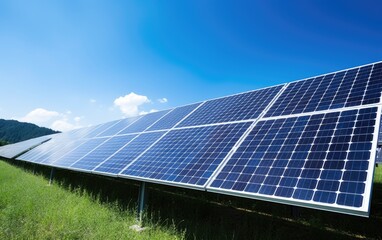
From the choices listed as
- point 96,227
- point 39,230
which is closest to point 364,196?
point 96,227

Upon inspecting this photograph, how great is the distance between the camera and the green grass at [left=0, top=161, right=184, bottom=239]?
23.1 feet

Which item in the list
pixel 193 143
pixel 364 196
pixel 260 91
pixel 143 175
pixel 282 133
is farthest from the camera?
pixel 260 91

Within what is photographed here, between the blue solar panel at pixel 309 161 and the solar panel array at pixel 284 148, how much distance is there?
0.02m

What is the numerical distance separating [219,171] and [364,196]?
3.20 meters

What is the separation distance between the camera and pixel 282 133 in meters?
7.09

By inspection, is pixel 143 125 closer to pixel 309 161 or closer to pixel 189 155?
pixel 189 155

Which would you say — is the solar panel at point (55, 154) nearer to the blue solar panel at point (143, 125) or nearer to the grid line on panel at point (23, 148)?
the blue solar panel at point (143, 125)

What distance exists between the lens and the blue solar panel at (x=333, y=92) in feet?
23.6

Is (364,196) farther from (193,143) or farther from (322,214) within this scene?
(322,214)

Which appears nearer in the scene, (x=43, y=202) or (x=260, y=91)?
(x=43, y=202)

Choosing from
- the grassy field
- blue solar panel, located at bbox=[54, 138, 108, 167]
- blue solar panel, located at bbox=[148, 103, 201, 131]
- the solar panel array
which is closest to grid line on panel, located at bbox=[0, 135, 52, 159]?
blue solar panel, located at bbox=[54, 138, 108, 167]

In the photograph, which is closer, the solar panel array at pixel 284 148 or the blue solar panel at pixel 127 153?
the solar panel array at pixel 284 148

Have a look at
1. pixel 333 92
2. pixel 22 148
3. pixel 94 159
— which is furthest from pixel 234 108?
pixel 22 148

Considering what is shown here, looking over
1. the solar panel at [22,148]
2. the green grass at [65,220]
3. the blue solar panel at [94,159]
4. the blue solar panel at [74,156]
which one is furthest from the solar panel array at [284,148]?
the solar panel at [22,148]
